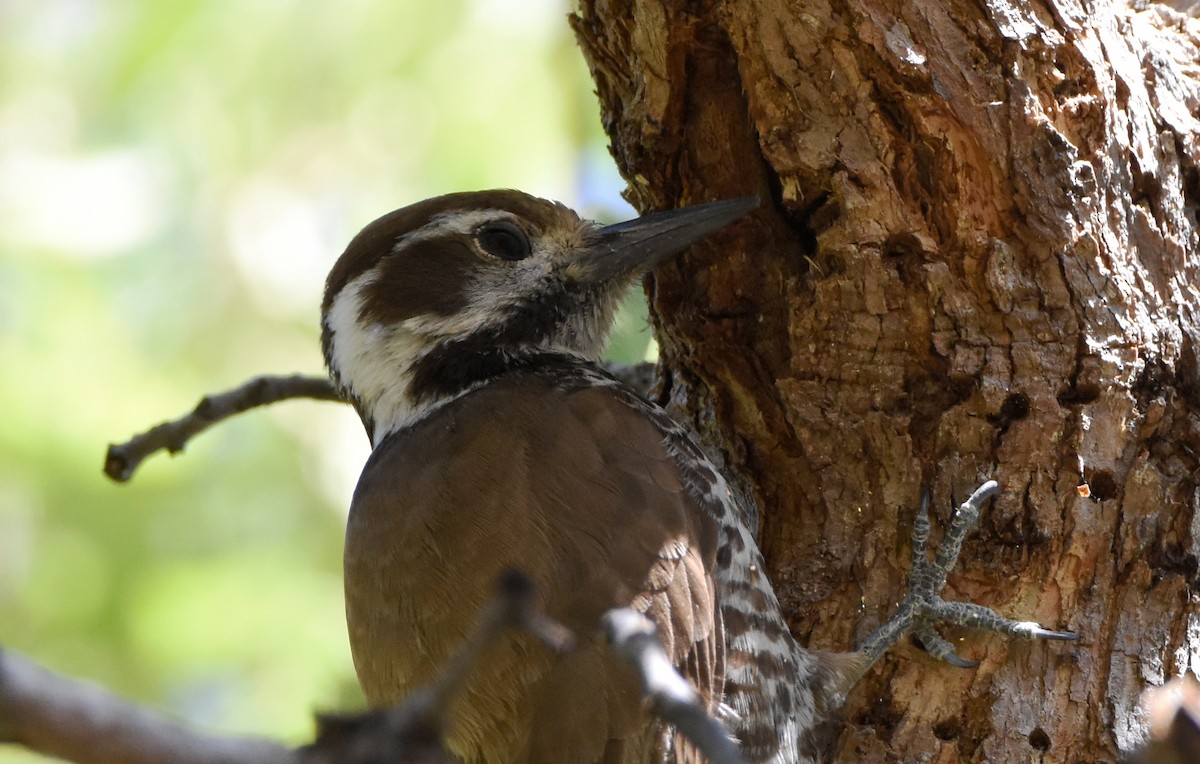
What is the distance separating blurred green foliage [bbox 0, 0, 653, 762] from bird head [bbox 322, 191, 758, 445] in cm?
103

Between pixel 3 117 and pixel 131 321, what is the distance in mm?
1195

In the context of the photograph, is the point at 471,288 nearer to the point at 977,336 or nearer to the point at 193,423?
the point at 193,423

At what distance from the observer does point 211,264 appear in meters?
5.27

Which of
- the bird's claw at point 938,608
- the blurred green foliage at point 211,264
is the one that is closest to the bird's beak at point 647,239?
the bird's claw at point 938,608

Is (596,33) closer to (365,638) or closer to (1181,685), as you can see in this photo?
(365,638)

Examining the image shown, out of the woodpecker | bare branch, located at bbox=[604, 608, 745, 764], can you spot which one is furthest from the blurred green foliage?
bare branch, located at bbox=[604, 608, 745, 764]

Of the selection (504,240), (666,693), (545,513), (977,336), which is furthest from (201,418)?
(666,693)

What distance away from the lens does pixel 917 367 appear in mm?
2842

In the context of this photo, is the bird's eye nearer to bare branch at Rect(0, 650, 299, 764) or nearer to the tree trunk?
the tree trunk

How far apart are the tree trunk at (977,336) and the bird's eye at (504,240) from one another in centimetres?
64

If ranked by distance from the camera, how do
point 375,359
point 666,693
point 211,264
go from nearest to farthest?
point 666,693 → point 375,359 → point 211,264

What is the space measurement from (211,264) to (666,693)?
171 inches

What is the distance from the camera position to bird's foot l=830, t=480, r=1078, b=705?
2.67m

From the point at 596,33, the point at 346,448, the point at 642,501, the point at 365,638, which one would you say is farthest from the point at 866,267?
the point at 346,448
